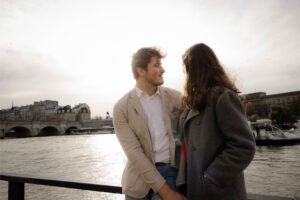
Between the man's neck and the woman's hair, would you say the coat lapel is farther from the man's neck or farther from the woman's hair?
the woman's hair

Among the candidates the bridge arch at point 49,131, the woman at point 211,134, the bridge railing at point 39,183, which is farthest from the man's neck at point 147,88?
the bridge arch at point 49,131

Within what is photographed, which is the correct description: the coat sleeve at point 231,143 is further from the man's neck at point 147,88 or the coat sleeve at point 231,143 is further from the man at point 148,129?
the man's neck at point 147,88

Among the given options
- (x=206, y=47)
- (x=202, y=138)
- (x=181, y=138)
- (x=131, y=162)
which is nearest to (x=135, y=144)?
(x=131, y=162)

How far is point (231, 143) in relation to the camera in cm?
177

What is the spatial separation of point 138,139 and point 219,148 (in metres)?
0.70

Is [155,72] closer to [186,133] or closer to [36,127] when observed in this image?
[186,133]

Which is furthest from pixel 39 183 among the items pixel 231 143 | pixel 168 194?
pixel 231 143

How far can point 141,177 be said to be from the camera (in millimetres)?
2238

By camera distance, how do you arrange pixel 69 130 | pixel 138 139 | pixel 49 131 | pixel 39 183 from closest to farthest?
pixel 138 139 → pixel 39 183 → pixel 49 131 → pixel 69 130

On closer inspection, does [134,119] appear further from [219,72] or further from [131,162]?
[219,72]

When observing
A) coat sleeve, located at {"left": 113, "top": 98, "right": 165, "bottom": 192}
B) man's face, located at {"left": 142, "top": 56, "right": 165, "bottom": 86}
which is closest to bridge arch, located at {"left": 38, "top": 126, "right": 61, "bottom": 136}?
coat sleeve, located at {"left": 113, "top": 98, "right": 165, "bottom": 192}

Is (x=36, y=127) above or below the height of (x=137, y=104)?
below

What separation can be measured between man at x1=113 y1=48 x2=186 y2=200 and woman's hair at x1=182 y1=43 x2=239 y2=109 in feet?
1.08

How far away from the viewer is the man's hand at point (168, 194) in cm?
207
